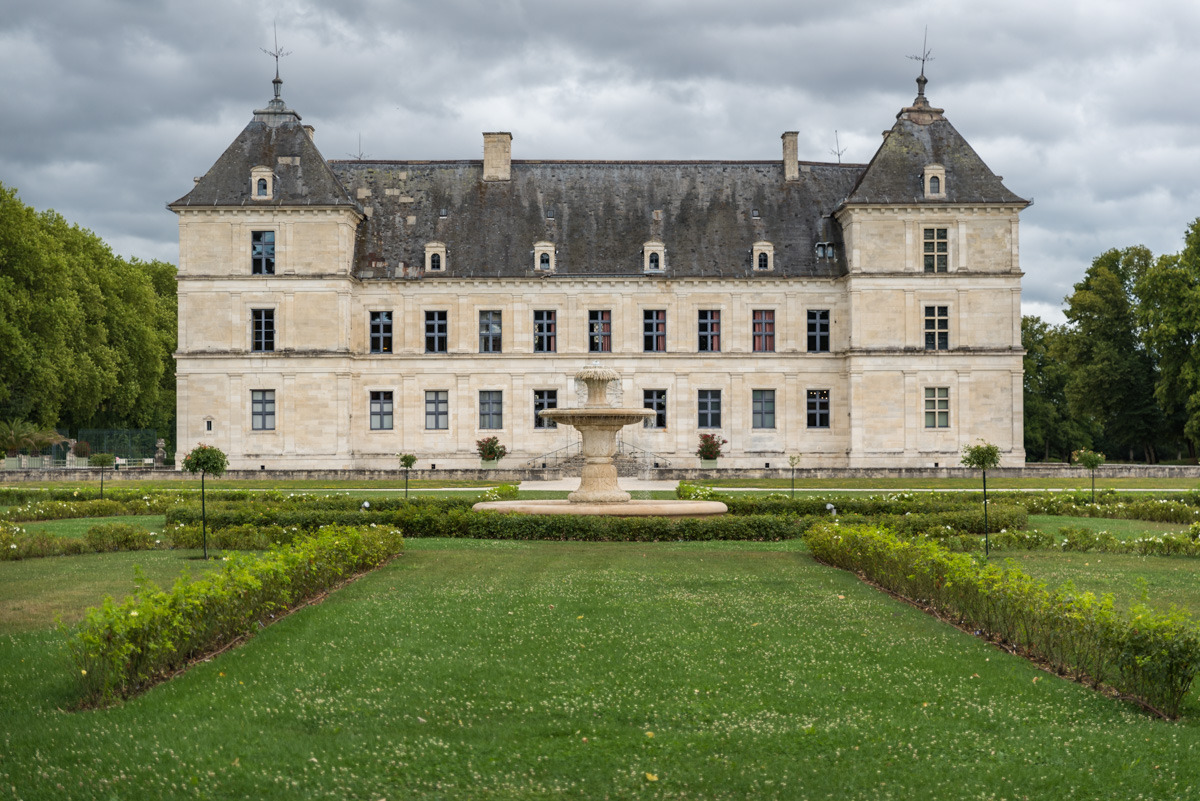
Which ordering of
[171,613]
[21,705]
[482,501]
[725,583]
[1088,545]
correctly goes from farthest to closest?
[482,501] → [1088,545] → [725,583] → [171,613] → [21,705]

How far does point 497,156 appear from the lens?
50656mm

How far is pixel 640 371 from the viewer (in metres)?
48.1

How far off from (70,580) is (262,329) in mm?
33174

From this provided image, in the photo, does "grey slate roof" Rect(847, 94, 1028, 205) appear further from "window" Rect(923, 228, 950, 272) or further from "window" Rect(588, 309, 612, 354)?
"window" Rect(588, 309, 612, 354)

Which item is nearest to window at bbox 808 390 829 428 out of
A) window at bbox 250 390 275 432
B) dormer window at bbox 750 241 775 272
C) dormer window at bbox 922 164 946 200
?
dormer window at bbox 750 241 775 272

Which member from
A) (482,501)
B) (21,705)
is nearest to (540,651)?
(21,705)

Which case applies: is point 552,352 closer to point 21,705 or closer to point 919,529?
point 919,529

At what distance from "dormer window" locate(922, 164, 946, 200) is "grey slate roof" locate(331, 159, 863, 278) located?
455 cm

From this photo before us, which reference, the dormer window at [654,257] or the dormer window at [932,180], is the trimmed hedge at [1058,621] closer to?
the dormer window at [654,257]

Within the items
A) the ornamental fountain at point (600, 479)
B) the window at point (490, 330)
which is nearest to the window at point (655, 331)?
the window at point (490, 330)

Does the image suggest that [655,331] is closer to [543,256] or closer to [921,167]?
[543,256]

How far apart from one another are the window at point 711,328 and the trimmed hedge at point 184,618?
35464 mm

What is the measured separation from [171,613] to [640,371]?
3943 centimetres

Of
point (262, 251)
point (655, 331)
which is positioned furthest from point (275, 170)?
point (655, 331)
